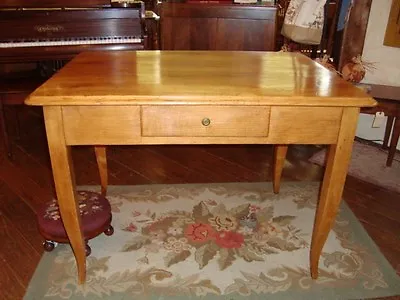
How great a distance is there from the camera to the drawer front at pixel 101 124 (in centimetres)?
113

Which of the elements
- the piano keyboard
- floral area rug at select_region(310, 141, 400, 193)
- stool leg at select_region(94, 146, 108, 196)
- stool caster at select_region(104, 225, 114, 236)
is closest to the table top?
stool leg at select_region(94, 146, 108, 196)

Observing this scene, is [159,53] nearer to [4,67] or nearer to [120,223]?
[120,223]

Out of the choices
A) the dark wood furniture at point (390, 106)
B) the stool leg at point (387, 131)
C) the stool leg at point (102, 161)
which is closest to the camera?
the stool leg at point (102, 161)

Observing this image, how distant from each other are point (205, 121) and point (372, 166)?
5.79ft

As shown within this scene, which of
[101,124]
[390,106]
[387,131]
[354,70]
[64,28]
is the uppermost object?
[64,28]

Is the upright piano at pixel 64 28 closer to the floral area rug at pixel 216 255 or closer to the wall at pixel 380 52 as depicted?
the floral area rug at pixel 216 255

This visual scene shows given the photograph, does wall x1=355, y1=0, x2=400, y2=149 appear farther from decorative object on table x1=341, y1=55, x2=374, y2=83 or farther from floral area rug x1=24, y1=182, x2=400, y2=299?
floral area rug x1=24, y1=182, x2=400, y2=299

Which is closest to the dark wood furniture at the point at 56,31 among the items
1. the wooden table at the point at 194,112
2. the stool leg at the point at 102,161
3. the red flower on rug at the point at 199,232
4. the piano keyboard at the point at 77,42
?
the piano keyboard at the point at 77,42

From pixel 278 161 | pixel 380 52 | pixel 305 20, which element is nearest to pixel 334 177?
pixel 278 161

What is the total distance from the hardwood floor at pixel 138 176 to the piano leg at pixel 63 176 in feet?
1.10

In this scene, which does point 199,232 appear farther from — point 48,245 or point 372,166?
point 372,166

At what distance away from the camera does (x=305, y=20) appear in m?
2.54

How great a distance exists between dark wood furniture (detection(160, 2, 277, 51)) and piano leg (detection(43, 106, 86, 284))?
2.00 meters

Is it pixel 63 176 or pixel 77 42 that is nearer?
pixel 63 176
